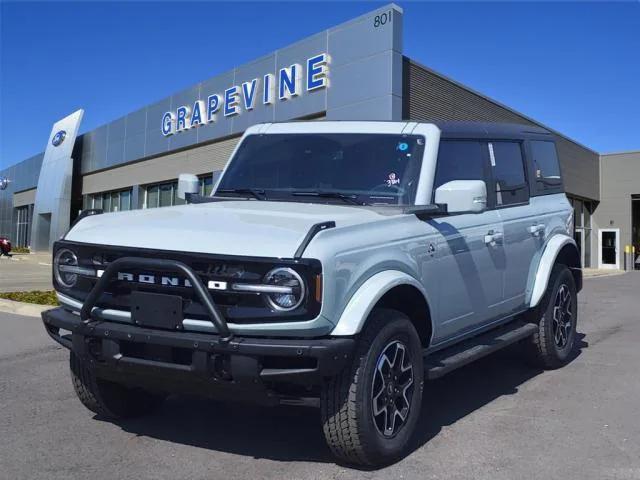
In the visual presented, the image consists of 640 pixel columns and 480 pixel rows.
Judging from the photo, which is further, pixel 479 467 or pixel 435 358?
pixel 435 358

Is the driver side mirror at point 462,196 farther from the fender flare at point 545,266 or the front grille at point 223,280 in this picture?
the fender flare at point 545,266

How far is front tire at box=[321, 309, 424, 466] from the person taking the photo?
130 inches

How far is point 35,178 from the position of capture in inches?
1785

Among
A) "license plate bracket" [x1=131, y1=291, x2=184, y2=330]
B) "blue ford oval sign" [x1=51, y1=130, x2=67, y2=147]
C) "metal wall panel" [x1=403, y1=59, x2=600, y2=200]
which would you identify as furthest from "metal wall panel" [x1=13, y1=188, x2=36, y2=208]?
"license plate bracket" [x1=131, y1=291, x2=184, y2=330]

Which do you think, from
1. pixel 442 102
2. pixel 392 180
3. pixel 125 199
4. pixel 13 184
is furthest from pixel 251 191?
pixel 13 184

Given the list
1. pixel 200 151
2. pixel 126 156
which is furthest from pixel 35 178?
pixel 200 151

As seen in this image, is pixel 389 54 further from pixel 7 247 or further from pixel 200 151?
pixel 7 247

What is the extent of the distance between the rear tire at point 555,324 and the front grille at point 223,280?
11.2 ft

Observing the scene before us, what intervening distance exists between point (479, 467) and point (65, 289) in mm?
2628

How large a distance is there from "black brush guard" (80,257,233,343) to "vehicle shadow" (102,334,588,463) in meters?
1.10

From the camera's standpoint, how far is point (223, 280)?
3150 mm

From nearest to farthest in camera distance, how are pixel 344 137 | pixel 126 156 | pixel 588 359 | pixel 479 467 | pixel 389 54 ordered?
pixel 479 467 → pixel 344 137 → pixel 588 359 → pixel 389 54 → pixel 126 156

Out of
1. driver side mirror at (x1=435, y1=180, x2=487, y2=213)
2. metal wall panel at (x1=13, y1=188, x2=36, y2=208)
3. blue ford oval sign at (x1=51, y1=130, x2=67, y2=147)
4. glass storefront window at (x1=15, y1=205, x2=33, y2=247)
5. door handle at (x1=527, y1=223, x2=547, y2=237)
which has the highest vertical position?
blue ford oval sign at (x1=51, y1=130, x2=67, y2=147)

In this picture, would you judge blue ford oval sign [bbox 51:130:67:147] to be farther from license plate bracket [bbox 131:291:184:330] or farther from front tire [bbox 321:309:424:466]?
front tire [bbox 321:309:424:466]
